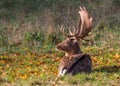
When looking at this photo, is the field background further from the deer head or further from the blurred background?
the deer head

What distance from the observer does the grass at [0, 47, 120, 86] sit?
1002 centimetres

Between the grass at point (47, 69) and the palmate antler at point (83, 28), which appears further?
the palmate antler at point (83, 28)

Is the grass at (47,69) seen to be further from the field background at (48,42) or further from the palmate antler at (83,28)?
the palmate antler at (83,28)

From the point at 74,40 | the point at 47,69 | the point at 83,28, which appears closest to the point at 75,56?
the point at 74,40

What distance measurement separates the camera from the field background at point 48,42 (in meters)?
10.6

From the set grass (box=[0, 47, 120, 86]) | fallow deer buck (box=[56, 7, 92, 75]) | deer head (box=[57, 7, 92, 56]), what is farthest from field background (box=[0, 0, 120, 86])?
deer head (box=[57, 7, 92, 56])

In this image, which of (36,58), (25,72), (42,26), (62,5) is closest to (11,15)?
(62,5)

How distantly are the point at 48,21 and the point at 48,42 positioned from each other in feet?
12.1

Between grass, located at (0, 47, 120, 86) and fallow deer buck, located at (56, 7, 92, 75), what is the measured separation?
0.28 meters

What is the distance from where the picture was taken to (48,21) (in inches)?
825

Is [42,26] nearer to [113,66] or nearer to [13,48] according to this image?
[13,48]

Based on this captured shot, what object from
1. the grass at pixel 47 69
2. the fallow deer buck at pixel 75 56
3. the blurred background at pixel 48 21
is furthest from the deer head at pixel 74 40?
the blurred background at pixel 48 21

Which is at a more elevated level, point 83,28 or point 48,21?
point 83,28

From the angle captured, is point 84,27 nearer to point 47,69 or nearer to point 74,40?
point 74,40
